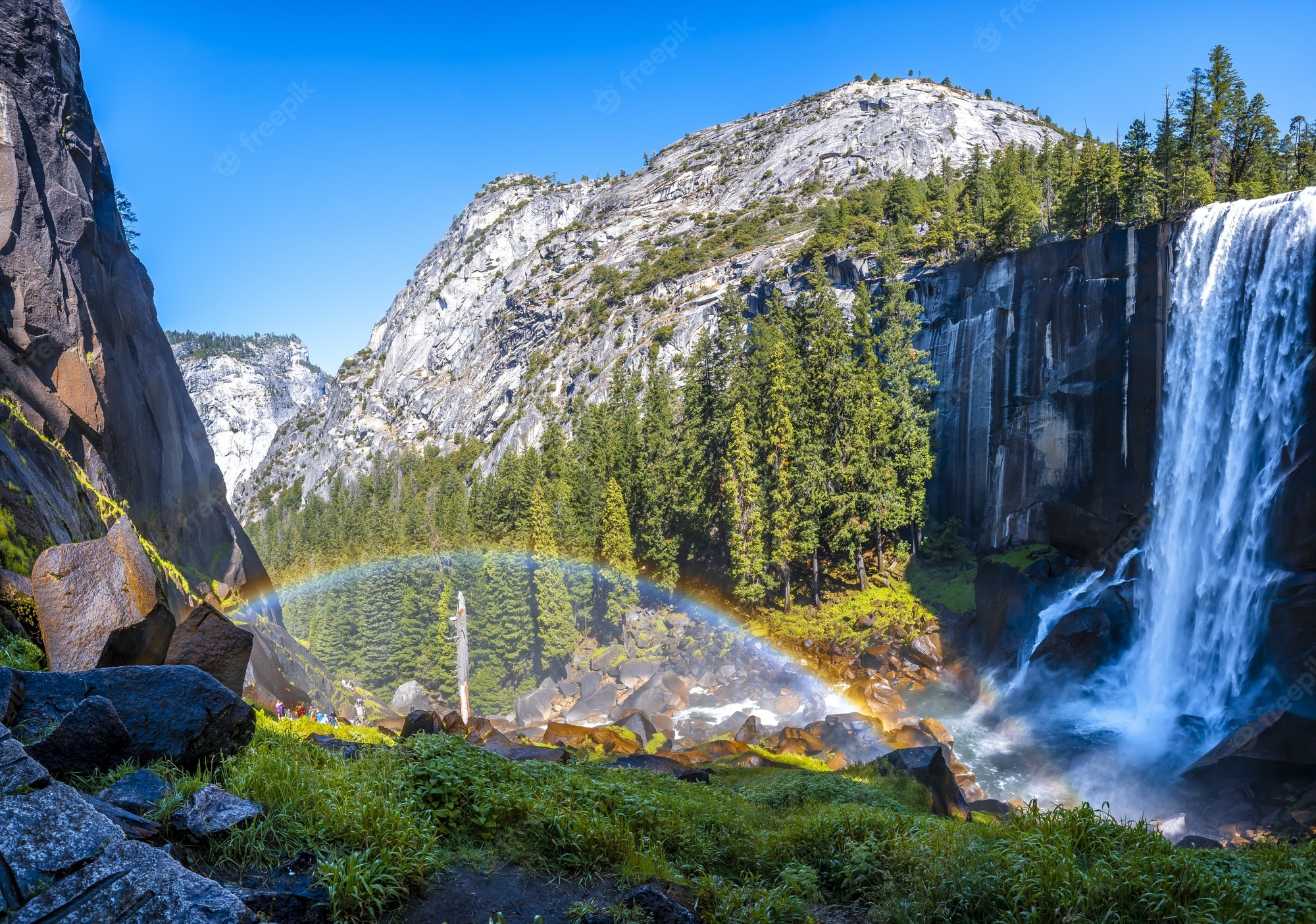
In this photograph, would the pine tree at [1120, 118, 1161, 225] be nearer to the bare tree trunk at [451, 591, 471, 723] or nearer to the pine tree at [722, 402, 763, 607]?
the pine tree at [722, 402, 763, 607]

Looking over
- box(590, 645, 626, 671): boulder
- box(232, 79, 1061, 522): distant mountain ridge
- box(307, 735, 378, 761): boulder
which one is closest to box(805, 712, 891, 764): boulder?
box(590, 645, 626, 671): boulder

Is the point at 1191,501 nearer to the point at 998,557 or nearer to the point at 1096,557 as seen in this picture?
the point at 1096,557

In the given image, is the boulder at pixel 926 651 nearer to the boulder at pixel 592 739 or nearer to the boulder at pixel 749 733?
the boulder at pixel 749 733

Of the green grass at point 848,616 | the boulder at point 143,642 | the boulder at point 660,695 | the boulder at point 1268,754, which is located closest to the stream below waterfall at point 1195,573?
the boulder at point 1268,754

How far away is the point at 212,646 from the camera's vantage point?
9.96m

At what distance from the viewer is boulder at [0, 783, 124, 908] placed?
3.87m

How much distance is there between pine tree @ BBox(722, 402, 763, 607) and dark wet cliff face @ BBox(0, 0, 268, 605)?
27251 millimetres

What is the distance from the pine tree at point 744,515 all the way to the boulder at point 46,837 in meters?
36.0

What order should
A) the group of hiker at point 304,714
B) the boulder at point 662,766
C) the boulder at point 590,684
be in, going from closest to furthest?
the boulder at point 662,766, the group of hiker at point 304,714, the boulder at point 590,684

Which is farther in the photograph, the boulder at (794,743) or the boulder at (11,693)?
the boulder at (794,743)

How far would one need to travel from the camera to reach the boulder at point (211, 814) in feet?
17.9

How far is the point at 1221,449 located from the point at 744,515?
22.9 metres

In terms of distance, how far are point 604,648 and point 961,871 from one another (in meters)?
43.0

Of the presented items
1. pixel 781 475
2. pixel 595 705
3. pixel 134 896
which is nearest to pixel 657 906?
pixel 134 896
